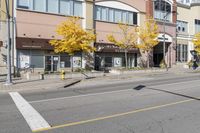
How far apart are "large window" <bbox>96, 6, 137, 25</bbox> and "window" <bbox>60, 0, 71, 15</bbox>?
446cm

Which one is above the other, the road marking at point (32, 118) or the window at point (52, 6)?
the window at point (52, 6)

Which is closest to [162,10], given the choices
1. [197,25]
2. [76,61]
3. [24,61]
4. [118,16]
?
[118,16]

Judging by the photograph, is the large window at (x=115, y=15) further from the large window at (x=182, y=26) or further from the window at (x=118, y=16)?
the large window at (x=182, y=26)

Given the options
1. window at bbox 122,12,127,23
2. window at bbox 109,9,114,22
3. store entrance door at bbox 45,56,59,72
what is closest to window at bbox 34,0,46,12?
store entrance door at bbox 45,56,59,72

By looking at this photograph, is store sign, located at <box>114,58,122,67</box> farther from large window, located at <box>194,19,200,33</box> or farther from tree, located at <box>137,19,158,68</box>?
large window, located at <box>194,19,200,33</box>

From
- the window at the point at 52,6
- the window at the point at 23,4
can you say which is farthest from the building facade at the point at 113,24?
the window at the point at 23,4

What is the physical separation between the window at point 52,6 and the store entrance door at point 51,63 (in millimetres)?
5462

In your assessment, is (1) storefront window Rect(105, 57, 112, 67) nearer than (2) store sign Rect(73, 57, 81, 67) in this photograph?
No

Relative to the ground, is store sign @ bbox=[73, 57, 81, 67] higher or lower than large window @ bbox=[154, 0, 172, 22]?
lower

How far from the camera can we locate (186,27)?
48.3m

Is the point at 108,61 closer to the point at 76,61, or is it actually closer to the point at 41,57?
the point at 76,61

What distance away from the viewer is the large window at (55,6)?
89.6ft

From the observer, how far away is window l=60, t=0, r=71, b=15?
30109 millimetres

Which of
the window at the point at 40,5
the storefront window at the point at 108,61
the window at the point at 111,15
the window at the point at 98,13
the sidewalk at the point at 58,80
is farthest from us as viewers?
the window at the point at 111,15
